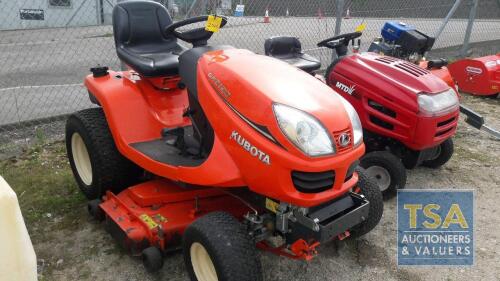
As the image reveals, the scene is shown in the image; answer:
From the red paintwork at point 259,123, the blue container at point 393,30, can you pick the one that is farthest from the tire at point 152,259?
the blue container at point 393,30

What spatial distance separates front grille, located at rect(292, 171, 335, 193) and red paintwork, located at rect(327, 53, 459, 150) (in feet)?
4.61

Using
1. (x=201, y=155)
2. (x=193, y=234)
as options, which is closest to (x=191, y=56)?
(x=201, y=155)

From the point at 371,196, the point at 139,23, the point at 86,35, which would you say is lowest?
the point at 86,35

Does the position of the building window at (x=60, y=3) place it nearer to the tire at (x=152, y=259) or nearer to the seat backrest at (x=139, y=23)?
the seat backrest at (x=139, y=23)

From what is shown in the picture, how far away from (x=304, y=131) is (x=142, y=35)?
5.70ft

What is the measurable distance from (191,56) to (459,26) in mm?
12500

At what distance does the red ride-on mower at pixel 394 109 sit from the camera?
3127 millimetres

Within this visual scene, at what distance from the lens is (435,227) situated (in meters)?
3.04

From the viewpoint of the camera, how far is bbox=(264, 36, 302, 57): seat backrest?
3.90 m

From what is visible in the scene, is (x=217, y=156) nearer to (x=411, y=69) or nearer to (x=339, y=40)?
(x=411, y=69)

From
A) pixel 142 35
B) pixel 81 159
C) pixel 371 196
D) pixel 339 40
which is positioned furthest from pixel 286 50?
pixel 81 159

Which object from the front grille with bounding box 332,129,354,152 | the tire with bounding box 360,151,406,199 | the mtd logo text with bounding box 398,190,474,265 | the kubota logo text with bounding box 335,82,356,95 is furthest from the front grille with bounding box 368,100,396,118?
the front grille with bounding box 332,129,354,152

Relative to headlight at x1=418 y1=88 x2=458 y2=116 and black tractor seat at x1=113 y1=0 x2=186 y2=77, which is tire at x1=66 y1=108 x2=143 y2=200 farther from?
headlight at x1=418 y1=88 x2=458 y2=116

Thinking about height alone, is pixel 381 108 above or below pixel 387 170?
above
